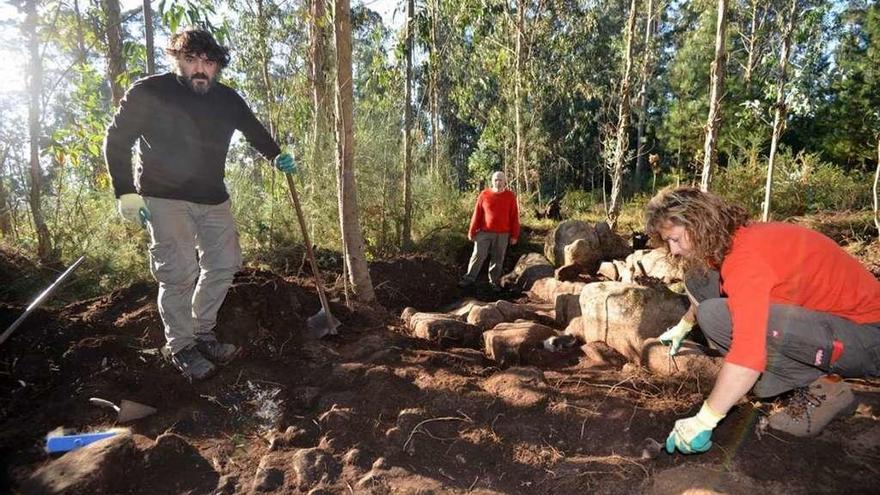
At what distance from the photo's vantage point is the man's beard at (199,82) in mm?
2865

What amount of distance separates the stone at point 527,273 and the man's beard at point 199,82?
5193mm

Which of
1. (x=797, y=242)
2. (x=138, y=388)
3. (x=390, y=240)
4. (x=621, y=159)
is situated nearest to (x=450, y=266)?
(x=390, y=240)

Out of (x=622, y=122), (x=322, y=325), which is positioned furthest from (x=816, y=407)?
(x=622, y=122)

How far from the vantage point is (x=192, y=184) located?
2887mm

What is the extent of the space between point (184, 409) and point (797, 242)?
309 cm

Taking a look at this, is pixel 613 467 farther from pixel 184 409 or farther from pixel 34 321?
pixel 34 321

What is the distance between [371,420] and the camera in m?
2.48

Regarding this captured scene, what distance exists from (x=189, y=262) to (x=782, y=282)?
3.04 metres

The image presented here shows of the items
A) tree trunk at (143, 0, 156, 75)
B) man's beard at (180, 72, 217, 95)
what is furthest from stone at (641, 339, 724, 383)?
tree trunk at (143, 0, 156, 75)

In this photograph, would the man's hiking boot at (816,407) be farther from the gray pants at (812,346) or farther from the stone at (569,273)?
the stone at (569,273)

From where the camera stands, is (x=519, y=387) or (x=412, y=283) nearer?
(x=519, y=387)

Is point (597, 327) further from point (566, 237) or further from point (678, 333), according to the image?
point (566, 237)

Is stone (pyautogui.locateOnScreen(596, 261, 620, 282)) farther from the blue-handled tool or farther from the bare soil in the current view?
the blue-handled tool

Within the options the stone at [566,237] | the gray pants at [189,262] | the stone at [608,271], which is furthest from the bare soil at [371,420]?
the stone at [566,237]
